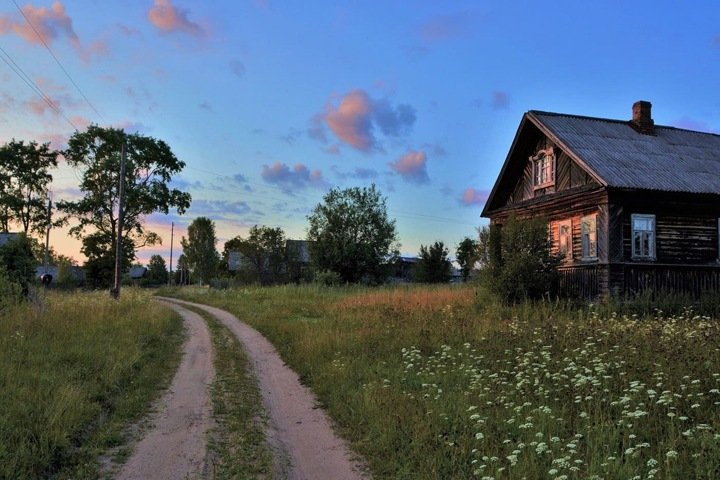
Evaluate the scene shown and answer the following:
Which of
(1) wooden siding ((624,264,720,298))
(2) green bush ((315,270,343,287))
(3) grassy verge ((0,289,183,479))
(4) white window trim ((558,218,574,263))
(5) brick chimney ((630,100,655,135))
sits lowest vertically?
(3) grassy verge ((0,289,183,479))

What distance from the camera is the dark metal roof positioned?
17.8 metres

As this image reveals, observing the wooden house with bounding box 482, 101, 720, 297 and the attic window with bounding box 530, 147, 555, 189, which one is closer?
the wooden house with bounding box 482, 101, 720, 297

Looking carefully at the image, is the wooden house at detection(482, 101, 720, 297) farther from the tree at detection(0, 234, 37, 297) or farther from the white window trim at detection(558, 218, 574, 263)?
the tree at detection(0, 234, 37, 297)

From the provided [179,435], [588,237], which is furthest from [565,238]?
[179,435]

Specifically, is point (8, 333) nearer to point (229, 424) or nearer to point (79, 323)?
point (79, 323)

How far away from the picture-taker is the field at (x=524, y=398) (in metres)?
4.71

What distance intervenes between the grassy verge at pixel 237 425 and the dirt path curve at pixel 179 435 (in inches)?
5.7

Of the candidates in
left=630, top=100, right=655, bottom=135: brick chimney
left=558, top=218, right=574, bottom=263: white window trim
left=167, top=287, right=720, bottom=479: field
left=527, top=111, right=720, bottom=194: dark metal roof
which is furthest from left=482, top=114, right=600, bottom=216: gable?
left=167, top=287, right=720, bottom=479: field

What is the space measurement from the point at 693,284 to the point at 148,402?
18.1 m

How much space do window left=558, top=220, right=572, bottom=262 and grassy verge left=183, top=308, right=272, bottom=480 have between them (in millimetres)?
13742

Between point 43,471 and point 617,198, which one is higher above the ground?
point 617,198

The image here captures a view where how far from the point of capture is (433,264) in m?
53.3

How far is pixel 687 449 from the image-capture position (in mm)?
4770

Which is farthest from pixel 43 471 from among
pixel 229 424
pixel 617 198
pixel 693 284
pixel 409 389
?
pixel 693 284
